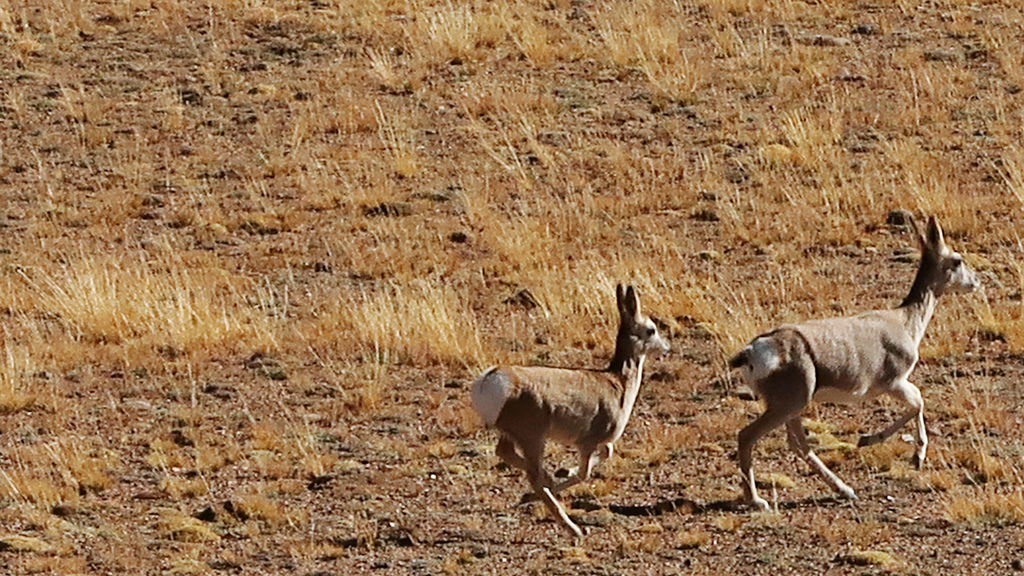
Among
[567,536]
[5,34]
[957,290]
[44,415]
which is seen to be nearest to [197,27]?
[5,34]

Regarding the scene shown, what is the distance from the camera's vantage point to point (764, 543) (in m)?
10.5

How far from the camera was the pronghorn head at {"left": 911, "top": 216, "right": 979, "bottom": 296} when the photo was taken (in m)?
12.8

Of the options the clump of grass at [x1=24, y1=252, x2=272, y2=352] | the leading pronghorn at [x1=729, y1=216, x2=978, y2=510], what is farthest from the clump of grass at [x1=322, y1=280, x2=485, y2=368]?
the leading pronghorn at [x1=729, y1=216, x2=978, y2=510]

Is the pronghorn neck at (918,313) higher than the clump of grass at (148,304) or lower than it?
higher

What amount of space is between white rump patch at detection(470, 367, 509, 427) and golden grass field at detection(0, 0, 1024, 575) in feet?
2.20

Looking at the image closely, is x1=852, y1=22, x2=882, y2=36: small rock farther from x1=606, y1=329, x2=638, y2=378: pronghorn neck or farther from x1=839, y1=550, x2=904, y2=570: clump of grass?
x1=839, y1=550, x2=904, y2=570: clump of grass

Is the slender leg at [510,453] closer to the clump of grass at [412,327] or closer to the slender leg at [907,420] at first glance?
the slender leg at [907,420]

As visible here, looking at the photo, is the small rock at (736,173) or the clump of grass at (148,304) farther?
the small rock at (736,173)

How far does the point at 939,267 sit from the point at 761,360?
2463mm

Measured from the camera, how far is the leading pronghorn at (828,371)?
35.7 ft

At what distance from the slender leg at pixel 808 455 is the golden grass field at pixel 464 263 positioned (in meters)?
0.13

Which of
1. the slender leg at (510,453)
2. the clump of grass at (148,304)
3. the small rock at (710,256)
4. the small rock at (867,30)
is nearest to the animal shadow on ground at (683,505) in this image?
the slender leg at (510,453)

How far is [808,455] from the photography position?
11.2 metres

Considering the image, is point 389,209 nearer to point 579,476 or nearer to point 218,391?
point 218,391
